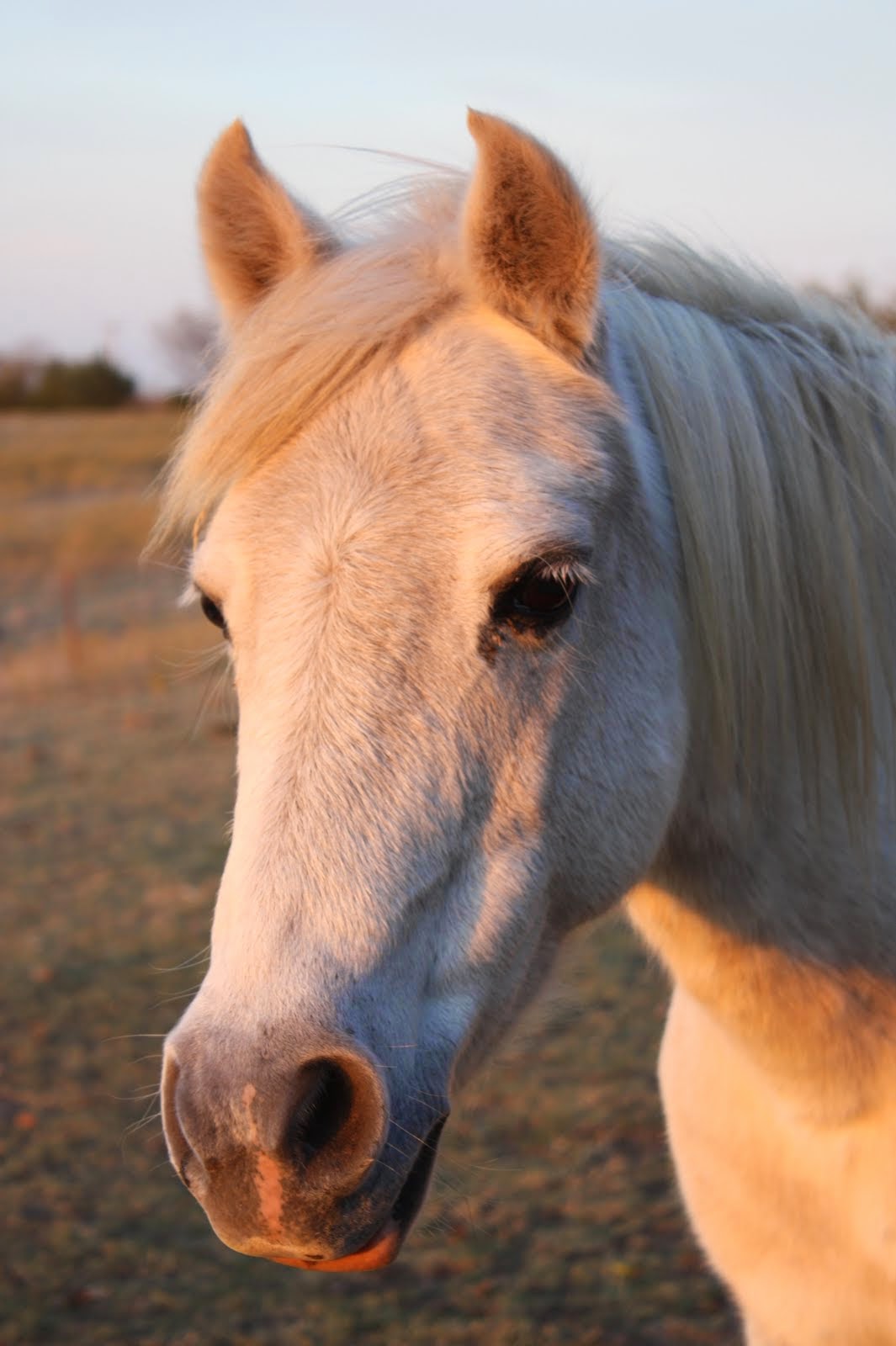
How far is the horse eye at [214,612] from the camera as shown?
1.90 metres

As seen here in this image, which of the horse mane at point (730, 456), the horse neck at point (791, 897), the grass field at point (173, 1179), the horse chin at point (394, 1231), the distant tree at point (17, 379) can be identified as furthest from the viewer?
the distant tree at point (17, 379)

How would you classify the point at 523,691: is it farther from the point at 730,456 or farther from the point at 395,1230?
the point at 395,1230

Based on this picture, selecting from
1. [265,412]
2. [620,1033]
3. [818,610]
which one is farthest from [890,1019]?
[620,1033]

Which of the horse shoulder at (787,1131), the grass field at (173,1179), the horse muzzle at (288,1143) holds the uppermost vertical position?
the horse muzzle at (288,1143)

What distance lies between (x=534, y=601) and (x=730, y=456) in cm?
48

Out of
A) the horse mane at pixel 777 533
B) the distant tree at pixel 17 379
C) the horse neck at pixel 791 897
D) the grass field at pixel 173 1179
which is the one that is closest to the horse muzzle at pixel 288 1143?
the grass field at pixel 173 1179

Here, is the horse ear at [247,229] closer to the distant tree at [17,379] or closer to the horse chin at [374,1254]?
the horse chin at [374,1254]

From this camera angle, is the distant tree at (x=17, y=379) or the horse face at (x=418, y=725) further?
the distant tree at (x=17, y=379)

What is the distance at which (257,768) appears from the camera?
1.54 m

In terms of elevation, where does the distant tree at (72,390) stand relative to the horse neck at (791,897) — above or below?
below

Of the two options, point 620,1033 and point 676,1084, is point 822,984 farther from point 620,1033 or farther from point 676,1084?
point 620,1033

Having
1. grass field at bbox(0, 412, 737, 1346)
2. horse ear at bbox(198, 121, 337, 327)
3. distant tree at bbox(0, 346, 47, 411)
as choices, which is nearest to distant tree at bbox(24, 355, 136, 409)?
distant tree at bbox(0, 346, 47, 411)

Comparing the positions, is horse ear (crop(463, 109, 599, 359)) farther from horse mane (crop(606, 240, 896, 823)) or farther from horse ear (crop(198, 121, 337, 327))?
horse ear (crop(198, 121, 337, 327))

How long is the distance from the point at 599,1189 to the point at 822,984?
2380 mm
